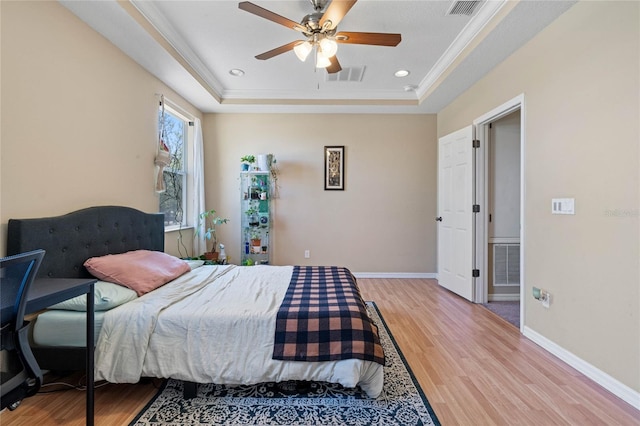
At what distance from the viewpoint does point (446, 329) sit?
2.67m

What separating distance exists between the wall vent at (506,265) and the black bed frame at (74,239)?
398cm

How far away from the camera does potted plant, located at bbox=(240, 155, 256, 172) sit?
4199mm

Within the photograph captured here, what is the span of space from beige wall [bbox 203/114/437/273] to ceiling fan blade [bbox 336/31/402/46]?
235 cm

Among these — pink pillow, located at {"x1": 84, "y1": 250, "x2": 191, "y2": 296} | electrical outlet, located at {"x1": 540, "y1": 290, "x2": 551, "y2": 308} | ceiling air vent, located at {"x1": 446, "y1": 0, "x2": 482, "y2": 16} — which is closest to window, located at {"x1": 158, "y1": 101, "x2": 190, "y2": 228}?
pink pillow, located at {"x1": 84, "y1": 250, "x2": 191, "y2": 296}

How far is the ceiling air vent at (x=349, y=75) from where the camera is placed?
3316 mm

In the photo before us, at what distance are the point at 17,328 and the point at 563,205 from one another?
3261mm

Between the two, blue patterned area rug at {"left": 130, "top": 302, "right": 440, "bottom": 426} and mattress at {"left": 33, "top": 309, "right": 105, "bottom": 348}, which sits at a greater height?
mattress at {"left": 33, "top": 309, "right": 105, "bottom": 348}

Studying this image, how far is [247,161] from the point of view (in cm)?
422

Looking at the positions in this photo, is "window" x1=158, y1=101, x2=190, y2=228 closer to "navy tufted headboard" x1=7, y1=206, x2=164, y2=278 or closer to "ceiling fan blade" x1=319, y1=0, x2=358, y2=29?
"navy tufted headboard" x1=7, y1=206, x2=164, y2=278

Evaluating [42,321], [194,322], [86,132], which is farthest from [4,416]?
[86,132]

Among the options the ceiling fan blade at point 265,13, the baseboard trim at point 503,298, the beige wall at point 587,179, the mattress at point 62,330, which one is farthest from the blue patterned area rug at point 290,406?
the ceiling fan blade at point 265,13

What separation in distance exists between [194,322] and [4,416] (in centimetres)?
111

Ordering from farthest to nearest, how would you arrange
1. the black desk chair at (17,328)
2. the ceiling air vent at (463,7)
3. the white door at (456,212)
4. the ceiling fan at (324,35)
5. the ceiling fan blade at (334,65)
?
the white door at (456,212), the ceiling fan blade at (334,65), the ceiling air vent at (463,7), the ceiling fan at (324,35), the black desk chair at (17,328)

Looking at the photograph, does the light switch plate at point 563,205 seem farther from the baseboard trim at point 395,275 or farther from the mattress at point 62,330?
the mattress at point 62,330
